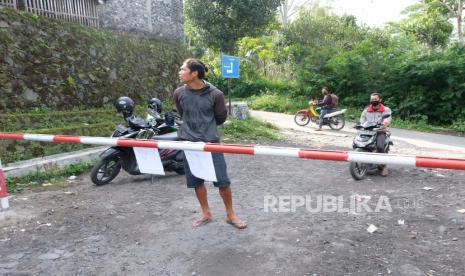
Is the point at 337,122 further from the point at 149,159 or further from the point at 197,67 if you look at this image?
the point at 149,159

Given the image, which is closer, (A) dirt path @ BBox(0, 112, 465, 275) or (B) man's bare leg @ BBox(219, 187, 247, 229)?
(A) dirt path @ BBox(0, 112, 465, 275)

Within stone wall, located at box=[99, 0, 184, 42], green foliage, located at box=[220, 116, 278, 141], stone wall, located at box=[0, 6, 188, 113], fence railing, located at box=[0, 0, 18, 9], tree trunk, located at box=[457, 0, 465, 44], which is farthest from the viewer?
tree trunk, located at box=[457, 0, 465, 44]

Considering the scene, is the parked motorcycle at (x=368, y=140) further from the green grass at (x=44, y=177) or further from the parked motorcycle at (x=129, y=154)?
the green grass at (x=44, y=177)

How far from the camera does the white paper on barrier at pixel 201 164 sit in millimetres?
3740

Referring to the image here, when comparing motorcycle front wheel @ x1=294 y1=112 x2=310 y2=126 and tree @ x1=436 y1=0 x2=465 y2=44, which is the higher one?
tree @ x1=436 y1=0 x2=465 y2=44

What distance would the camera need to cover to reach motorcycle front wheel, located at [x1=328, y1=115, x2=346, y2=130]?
13586 mm

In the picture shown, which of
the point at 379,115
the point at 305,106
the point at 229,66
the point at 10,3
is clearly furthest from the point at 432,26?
the point at 10,3

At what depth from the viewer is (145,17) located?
48.5 feet

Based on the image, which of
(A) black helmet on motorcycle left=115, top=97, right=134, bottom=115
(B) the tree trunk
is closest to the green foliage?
(A) black helmet on motorcycle left=115, top=97, right=134, bottom=115

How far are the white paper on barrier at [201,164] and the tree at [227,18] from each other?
1921 cm

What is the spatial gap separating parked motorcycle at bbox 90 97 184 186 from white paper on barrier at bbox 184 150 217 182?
2.35 meters

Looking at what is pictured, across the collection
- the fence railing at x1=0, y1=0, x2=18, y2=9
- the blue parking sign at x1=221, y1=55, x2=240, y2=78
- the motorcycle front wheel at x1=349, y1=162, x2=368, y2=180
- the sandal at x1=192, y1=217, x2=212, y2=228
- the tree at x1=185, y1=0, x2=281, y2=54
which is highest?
the tree at x1=185, y1=0, x2=281, y2=54

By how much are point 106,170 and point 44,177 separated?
121 cm

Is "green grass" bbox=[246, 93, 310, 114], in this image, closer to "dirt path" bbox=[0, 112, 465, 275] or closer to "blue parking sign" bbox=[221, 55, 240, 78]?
"blue parking sign" bbox=[221, 55, 240, 78]
